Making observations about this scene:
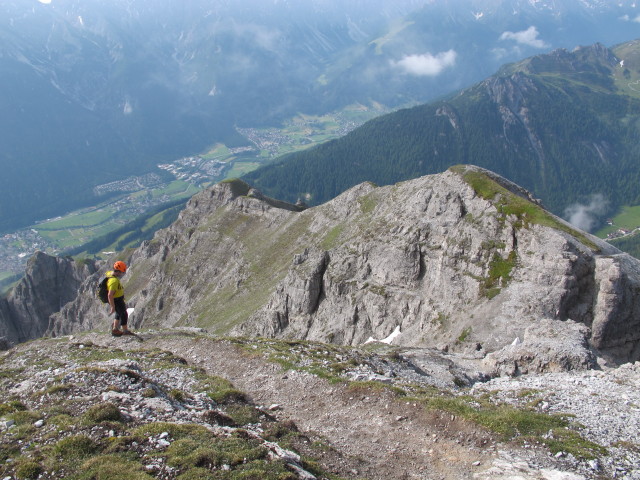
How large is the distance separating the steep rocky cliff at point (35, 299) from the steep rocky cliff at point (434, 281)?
270 feet

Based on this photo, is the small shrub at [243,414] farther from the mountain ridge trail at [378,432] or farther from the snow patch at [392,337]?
the snow patch at [392,337]

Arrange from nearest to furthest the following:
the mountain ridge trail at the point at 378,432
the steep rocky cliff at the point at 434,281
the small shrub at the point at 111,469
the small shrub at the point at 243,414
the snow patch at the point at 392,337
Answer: the small shrub at the point at 111,469, the mountain ridge trail at the point at 378,432, the small shrub at the point at 243,414, the steep rocky cliff at the point at 434,281, the snow patch at the point at 392,337

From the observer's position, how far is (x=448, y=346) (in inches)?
2340

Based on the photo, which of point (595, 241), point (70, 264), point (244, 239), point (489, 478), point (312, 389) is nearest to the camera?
point (489, 478)

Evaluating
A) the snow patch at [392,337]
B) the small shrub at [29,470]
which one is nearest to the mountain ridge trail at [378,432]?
the small shrub at [29,470]

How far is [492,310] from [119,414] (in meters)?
51.1

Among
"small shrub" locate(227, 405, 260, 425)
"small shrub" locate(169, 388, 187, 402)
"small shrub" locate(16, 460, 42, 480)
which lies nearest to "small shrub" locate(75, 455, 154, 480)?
"small shrub" locate(16, 460, 42, 480)

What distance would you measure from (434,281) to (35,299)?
178 meters

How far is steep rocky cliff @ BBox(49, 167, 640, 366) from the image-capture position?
55750 mm

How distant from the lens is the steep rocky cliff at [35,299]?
183m

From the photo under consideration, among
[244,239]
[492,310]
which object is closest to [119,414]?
[492,310]

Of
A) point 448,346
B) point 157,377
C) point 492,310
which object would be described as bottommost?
point 448,346

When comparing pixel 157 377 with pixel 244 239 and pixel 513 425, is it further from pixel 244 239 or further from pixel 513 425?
pixel 244 239

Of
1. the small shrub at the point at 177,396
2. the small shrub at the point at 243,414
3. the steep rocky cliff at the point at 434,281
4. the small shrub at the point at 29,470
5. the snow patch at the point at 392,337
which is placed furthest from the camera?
the snow patch at the point at 392,337
